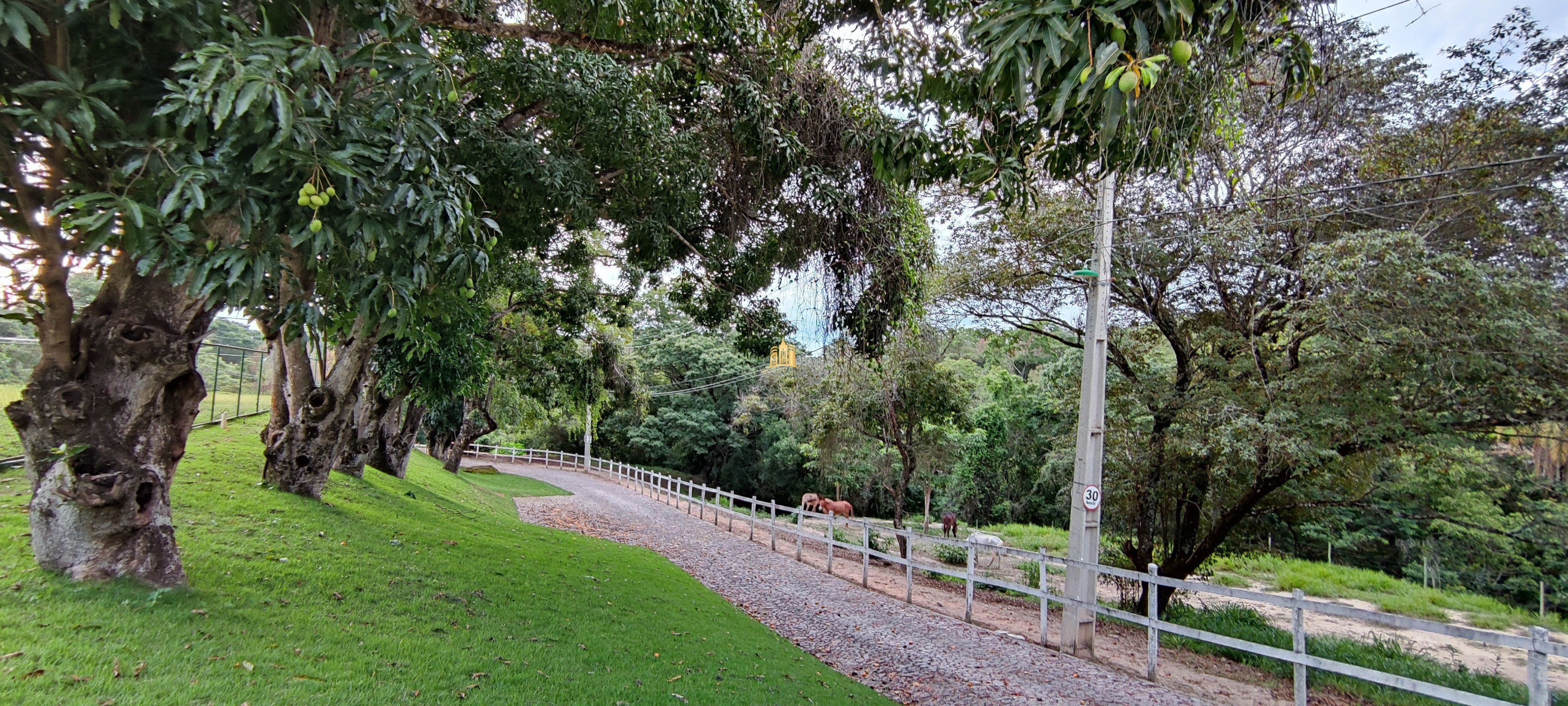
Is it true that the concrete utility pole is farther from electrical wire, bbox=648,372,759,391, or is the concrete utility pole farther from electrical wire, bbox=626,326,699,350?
electrical wire, bbox=626,326,699,350

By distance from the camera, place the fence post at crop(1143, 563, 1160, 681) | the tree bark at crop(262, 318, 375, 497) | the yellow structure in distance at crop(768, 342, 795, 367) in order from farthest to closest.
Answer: the yellow structure in distance at crop(768, 342, 795, 367), the tree bark at crop(262, 318, 375, 497), the fence post at crop(1143, 563, 1160, 681)

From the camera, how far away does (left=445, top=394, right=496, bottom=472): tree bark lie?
21.0 metres

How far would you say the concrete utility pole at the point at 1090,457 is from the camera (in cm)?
788

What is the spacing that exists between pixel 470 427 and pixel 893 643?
58.4ft

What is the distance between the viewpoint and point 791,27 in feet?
21.2

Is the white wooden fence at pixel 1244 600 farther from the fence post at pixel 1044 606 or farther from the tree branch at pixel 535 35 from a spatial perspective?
the tree branch at pixel 535 35

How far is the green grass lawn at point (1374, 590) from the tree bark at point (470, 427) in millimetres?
18480

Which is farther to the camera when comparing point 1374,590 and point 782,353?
point 1374,590

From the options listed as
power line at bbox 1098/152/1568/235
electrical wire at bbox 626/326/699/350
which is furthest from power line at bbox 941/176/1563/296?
electrical wire at bbox 626/326/699/350

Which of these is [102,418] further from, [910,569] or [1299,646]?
[910,569]

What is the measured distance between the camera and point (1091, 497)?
8023 mm

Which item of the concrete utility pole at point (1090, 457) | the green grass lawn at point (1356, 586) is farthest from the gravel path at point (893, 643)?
the green grass lawn at point (1356, 586)

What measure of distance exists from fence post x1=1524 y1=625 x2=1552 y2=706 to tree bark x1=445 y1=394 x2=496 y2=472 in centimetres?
2034

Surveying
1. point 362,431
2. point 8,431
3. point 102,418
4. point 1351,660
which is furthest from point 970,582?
point 8,431
